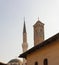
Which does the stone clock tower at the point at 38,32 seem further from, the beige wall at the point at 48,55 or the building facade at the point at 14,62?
the beige wall at the point at 48,55

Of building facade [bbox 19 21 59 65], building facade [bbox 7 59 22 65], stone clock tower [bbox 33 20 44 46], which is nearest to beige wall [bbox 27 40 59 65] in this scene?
building facade [bbox 19 21 59 65]

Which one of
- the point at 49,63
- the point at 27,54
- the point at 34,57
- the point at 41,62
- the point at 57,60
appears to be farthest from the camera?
the point at 27,54

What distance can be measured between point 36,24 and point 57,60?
195ft

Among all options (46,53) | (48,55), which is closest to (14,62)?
(46,53)

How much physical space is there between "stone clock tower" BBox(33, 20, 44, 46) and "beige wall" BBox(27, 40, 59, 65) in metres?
53.6

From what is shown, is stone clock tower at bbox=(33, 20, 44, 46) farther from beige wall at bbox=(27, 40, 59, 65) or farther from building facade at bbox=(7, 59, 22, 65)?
beige wall at bbox=(27, 40, 59, 65)

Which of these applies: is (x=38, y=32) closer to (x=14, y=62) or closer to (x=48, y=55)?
(x=14, y=62)

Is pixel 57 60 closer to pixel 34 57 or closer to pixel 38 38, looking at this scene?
pixel 34 57

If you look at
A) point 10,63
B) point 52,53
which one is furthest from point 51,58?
point 10,63

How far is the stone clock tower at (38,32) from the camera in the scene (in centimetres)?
7219

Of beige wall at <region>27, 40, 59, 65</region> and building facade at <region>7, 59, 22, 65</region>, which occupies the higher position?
building facade at <region>7, 59, 22, 65</region>

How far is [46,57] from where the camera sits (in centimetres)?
1573

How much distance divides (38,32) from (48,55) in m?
56.7

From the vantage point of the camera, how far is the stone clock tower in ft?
237
